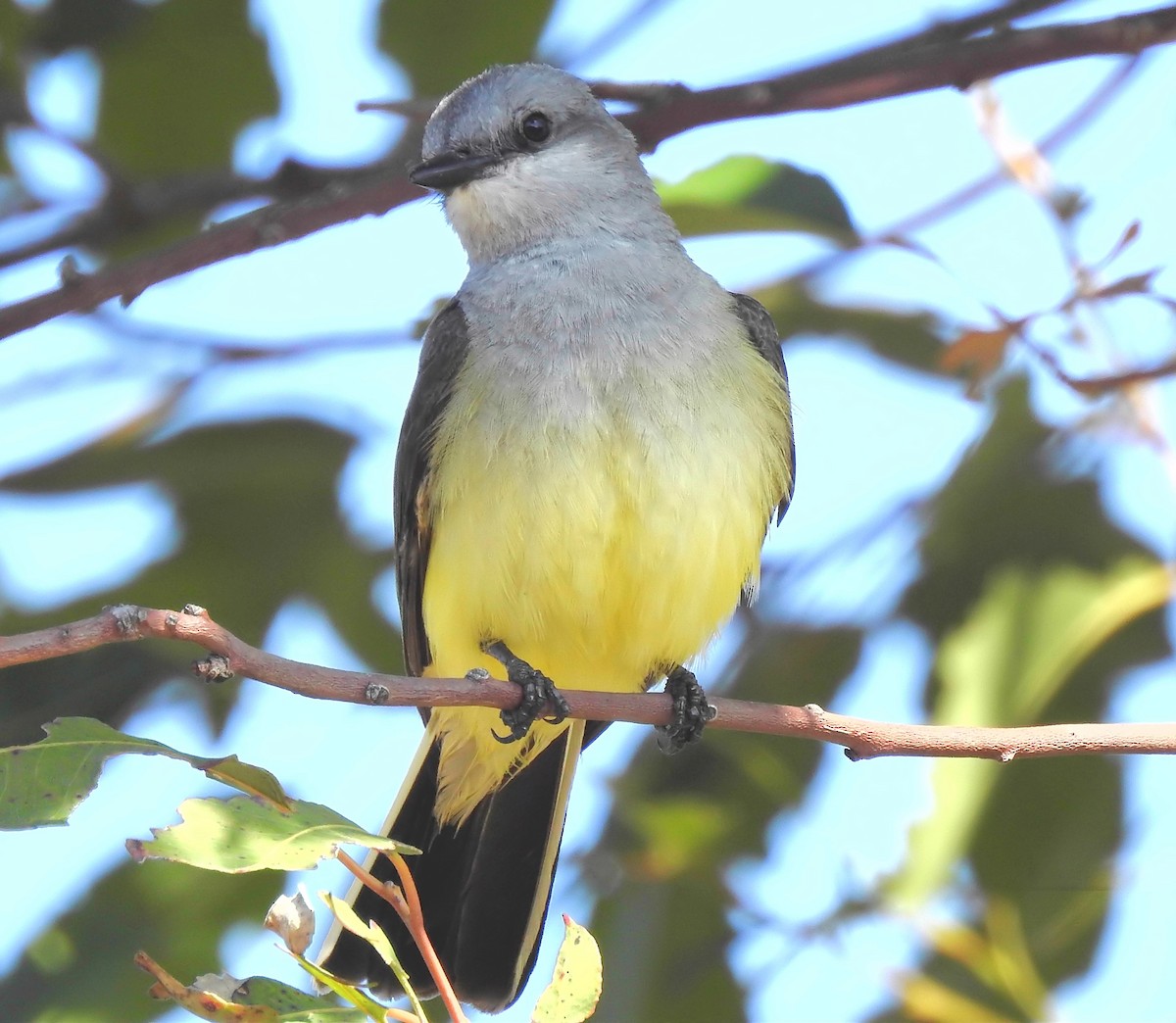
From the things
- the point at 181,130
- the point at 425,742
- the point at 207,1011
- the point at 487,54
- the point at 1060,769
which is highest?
the point at 487,54

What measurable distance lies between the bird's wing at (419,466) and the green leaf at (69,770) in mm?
1227

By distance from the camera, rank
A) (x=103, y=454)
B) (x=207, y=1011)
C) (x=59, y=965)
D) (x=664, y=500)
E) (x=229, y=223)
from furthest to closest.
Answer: (x=103, y=454) < (x=59, y=965) < (x=664, y=500) < (x=229, y=223) < (x=207, y=1011)

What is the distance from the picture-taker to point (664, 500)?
3.09m

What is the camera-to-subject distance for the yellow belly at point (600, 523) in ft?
10.1

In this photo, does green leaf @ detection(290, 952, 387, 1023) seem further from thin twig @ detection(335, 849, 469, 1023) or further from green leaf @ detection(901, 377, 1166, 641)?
green leaf @ detection(901, 377, 1166, 641)

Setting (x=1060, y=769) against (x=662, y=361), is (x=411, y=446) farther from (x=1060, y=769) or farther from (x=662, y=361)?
(x=1060, y=769)

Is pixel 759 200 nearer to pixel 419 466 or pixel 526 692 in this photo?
pixel 419 466

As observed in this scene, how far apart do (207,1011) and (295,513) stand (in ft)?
6.81

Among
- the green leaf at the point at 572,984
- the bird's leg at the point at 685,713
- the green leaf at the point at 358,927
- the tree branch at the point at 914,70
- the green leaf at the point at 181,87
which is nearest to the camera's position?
the green leaf at the point at 358,927

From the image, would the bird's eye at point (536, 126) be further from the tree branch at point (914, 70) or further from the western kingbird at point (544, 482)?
the tree branch at point (914, 70)

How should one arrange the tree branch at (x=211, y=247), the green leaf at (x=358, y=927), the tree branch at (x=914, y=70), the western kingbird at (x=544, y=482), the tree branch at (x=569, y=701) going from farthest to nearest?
the western kingbird at (x=544, y=482) → the tree branch at (x=914, y=70) → the tree branch at (x=211, y=247) → the green leaf at (x=358, y=927) → the tree branch at (x=569, y=701)

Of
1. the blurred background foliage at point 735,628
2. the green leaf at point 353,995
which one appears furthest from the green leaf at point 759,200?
the green leaf at point 353,995

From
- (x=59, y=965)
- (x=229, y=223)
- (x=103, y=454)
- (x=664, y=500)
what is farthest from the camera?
(x=103, y=454)

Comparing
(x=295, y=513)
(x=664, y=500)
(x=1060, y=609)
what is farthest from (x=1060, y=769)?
(x=295, y=513)
